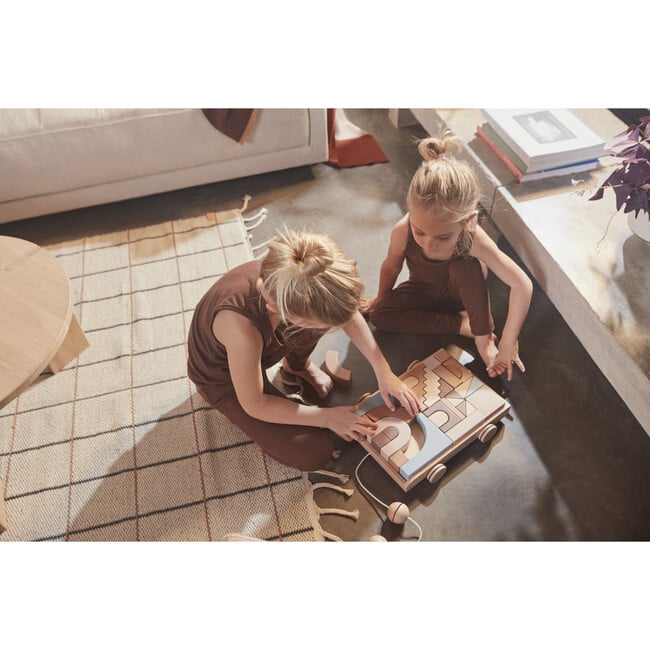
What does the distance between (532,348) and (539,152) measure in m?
0.55

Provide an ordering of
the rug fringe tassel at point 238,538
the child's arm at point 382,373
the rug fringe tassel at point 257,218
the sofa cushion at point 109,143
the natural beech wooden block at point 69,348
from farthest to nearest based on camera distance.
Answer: the rug fringe tassel at point 257,218
the sofa cushion at point 109,143
the natural beech wooden block at point 69,348
the child's arm at point 382,373
the rug fringe tassel at point 238,538

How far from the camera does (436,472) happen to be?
4.58 ft

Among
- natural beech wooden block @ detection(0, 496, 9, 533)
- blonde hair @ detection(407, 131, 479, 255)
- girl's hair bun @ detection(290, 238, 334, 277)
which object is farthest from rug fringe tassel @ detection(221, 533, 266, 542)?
blonde hair @ detection(407, 131, 479, 255)

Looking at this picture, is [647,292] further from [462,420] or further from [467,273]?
[462,420]

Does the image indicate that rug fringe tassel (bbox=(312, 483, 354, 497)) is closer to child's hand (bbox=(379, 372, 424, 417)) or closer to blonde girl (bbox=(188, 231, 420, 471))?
blonde girl (bbox=(188, 231, 420, 471))

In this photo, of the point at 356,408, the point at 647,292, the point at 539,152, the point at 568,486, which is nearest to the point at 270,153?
the point at 539,152

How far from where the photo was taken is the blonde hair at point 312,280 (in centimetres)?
104

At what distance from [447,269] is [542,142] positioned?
473mm

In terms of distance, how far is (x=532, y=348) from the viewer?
66.2 inches

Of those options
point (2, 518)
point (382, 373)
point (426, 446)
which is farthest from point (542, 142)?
point (2, 518)

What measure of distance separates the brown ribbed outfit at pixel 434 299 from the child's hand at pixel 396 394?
30 cm

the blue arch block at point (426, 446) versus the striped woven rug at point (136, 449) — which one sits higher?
the blue arch block at point (426, 446)

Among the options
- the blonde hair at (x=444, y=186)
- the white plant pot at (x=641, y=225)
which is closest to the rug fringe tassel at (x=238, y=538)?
the blonde hair at (x=444, y=186)

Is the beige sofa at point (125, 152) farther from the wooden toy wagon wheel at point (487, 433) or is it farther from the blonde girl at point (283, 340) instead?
the wooden toy wagon wheel at point (487, 433)
